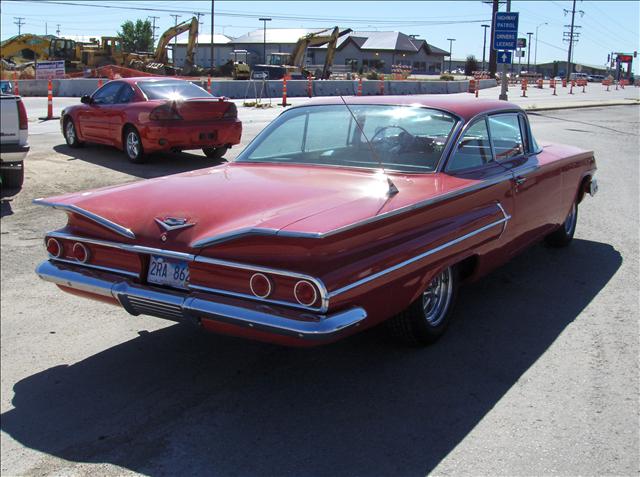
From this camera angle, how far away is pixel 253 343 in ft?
14.7

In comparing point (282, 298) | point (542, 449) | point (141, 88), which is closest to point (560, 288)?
point (542, 449)

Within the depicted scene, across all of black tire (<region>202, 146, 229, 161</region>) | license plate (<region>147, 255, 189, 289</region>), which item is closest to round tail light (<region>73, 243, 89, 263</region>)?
license plate (<region>147, 255, 189, 289</region>)

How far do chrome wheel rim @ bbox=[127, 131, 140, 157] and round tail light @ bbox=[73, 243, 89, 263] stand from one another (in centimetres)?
679

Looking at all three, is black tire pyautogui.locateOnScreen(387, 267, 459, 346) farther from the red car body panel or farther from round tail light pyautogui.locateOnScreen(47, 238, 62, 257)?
the red car body panel

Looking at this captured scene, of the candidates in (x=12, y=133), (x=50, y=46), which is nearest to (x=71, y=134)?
(x=12, y=133)

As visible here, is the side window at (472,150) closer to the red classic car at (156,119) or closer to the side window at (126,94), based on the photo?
the red classic car at (156,119)

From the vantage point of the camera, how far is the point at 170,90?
1118 cm

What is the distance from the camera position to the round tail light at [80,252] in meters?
4.09

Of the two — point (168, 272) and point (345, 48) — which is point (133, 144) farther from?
point (345, 48)

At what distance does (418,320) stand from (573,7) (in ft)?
282

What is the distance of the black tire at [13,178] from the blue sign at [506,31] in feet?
66.6

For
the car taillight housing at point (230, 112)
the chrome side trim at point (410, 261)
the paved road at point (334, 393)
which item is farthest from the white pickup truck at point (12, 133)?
the chrome side trim at point (410, 261)

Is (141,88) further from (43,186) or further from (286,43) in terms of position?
(286,43)

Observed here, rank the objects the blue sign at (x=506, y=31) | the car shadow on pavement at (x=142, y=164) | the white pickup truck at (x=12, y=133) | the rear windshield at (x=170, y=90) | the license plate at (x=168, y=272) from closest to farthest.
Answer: the license plate at (x=168, y=272) < the white pickup truck at (x=12, y=133) < the car shadow on pavement at (x=142, y=164) < the rear windshield at (x=170, y=90) < the blue sign at (x=506, y=31)
